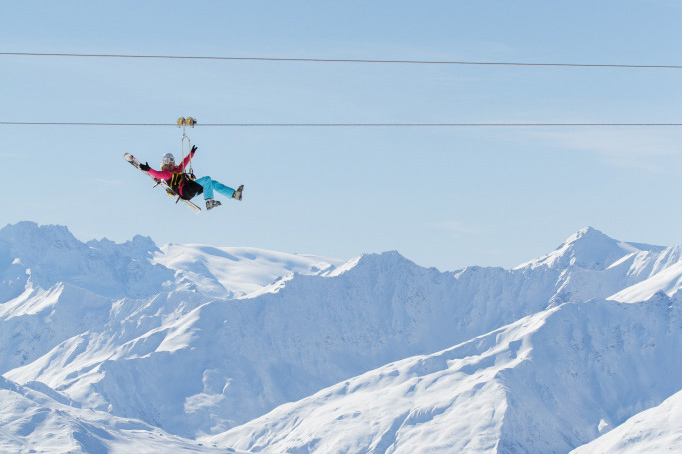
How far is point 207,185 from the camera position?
183ft

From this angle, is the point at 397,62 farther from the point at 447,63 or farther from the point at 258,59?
the point at 258,59

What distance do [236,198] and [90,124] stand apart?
8.33 meters

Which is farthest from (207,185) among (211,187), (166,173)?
(166,173)

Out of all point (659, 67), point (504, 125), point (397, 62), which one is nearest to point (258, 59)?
point (397, 62)

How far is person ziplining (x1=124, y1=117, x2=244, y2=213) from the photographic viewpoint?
181 ft

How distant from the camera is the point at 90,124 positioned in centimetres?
5056

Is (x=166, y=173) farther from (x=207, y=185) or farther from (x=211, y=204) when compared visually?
(x=211, y=204)

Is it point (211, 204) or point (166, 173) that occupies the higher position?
point (166, 173)

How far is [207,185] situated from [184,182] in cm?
113

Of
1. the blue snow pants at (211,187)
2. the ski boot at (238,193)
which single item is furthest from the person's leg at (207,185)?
the ski boot at (238,193)

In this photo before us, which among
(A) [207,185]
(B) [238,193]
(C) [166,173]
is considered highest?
(C) [166,173]

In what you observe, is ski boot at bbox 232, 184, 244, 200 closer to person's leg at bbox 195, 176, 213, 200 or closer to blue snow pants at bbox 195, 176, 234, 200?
blue snow pants at bbox 195, 176, 234, 200

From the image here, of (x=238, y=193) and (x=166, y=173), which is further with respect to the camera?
(x=166, y=173)

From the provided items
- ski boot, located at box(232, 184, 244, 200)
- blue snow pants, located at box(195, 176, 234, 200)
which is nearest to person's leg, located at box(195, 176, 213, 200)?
blue snow pants, located at box(195, 176, 234, 200)
